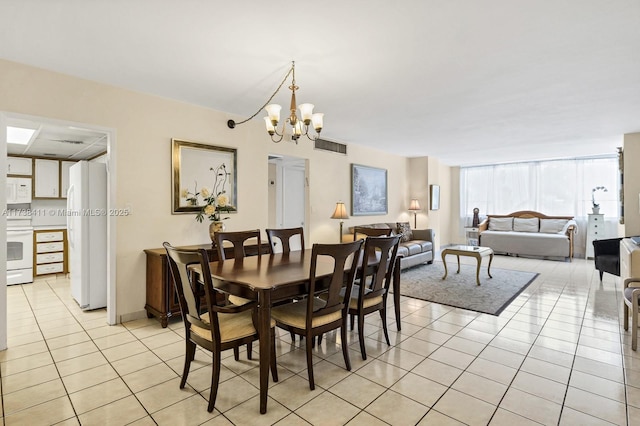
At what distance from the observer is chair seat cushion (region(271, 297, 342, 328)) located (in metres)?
2.25

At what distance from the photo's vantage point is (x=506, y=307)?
386 centimetres

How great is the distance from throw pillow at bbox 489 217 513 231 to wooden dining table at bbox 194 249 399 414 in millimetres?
7231

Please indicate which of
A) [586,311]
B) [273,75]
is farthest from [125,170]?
[586,311]

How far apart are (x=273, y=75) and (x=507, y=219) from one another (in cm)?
765

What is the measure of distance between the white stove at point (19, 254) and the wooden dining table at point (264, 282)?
14.9 feet

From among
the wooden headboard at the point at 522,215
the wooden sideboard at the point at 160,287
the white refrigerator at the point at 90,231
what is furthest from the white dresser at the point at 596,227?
the white refrigerator at the point at 90,231

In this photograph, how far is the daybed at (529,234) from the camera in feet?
23.2

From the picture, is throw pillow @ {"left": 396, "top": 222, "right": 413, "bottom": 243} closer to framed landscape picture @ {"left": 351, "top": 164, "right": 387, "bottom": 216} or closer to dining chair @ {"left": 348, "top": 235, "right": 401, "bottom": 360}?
framed landscape picture @ {"left": 351, "top": 164, "right": 387, "bottom": 216}

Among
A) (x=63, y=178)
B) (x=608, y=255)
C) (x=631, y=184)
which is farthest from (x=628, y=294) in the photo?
(x=63, y=178)

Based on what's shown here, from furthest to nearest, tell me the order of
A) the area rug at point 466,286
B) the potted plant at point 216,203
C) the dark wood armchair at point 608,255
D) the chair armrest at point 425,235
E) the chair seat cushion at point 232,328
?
the chair armrest at point 425,235 < the dark wood armchair at point 608,255 < the area rug at point 466,286 < the potted plant at point 216,203 < the chair seat cushion at point 232,328

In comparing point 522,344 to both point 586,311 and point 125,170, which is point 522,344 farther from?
point 125,170

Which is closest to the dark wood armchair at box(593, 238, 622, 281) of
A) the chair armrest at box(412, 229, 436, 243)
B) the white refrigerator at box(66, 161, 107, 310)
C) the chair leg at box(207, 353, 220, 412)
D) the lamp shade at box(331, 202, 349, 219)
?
the chair armrest at box(412, 229, 436, 243)

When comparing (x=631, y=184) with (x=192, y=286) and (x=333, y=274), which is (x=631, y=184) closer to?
(x=333, y=274)

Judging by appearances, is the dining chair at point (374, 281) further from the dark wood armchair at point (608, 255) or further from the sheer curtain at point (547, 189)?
the sheer curtain at point (547, 189)
